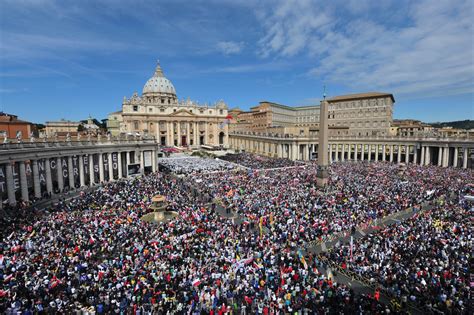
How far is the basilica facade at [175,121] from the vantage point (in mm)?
96938

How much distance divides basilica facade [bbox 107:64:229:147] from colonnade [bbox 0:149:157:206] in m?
46.4

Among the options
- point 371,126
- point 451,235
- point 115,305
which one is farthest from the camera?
point 371,126

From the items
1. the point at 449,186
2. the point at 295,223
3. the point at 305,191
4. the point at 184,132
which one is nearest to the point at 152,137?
the point at 305,191

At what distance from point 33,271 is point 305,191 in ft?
81.4

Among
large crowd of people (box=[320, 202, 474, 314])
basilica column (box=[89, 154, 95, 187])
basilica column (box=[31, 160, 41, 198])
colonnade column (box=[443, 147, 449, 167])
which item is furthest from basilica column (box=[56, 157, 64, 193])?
colonnade column (box=[443, 147, 449, 167])

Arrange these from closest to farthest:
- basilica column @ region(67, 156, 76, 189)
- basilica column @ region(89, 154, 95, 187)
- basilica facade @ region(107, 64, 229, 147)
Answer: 1. basilica column @ region(67, 156, 76, 189)
2. basilica column @ region(89, 154, 95, 187)
3. basilica facade @ region(107, 64, 229, 147)

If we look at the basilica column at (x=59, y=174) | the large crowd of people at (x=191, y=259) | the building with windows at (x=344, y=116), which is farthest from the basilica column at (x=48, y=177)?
the building with windows at (x=344, y=116)

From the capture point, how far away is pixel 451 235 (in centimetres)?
1725

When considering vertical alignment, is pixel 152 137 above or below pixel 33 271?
above

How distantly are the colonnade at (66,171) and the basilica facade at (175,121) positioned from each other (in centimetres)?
4643

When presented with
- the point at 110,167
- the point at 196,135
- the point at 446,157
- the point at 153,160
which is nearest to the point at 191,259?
the point at 110,167

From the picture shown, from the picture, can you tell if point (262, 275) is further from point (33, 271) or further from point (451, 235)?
point (451, 235)

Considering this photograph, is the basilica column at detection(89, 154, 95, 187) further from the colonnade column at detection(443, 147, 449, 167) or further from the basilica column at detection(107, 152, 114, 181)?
the colonnade column at detection(443, 147, 449, 167)

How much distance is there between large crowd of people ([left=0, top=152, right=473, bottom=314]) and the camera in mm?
11664
